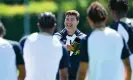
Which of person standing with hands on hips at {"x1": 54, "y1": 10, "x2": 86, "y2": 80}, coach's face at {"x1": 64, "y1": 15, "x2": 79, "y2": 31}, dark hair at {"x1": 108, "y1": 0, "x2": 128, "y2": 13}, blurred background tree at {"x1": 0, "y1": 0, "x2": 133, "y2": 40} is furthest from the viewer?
blurred background tree at {"x1": 0, "y1": 0, "x2": 133, "y2": 40}

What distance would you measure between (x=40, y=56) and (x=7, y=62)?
1.40 ft

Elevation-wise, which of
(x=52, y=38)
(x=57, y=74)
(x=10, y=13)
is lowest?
(x=10, y=13)

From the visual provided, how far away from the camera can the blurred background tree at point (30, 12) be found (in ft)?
86.9

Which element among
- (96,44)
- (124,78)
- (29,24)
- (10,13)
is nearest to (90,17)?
(96,44)

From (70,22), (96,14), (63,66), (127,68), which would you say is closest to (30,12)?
(70,22)

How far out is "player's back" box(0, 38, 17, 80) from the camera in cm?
773

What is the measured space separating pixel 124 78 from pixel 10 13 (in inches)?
821

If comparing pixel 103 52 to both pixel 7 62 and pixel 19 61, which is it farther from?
pixel 7 62

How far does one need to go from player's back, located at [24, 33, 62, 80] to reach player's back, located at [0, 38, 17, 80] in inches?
8.9

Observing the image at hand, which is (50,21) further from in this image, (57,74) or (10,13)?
(10,13)

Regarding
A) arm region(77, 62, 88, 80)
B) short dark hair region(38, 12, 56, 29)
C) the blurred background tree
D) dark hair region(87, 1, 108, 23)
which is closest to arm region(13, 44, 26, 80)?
short dark hair region(38, 12, 56, 29)

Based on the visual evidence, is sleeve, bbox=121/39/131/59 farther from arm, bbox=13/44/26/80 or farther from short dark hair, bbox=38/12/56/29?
arm, bbox=13/44/26/80

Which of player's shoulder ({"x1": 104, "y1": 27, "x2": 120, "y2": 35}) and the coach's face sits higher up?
player's shoulder ({"x1": 104, "y1": 27, "x2": 120, "y2": 35})

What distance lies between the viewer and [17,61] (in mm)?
7816
